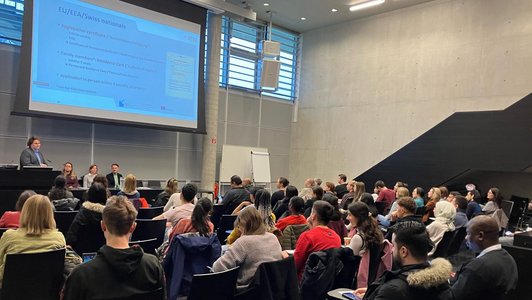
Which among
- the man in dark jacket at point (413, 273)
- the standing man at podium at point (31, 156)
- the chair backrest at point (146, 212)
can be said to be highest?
the standing man at podium at point (31, 156)

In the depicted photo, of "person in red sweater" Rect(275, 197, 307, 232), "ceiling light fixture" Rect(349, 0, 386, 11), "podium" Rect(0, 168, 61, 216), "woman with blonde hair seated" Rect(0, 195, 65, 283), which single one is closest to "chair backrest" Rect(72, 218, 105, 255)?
"woman with blonde hair seated" Rect(0, 195, 65, 283)

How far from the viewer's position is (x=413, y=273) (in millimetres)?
1763

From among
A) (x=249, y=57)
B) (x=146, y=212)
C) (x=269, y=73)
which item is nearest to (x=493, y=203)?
(x=146, y=212)

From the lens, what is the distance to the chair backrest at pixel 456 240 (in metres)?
4.91

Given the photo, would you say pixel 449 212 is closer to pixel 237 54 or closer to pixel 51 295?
pixel 51 295

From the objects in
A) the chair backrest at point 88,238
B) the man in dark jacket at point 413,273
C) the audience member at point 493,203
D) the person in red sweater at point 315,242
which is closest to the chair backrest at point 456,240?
the audience member at point 493,203

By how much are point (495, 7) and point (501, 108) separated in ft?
7.95

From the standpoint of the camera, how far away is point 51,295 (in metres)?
2.41

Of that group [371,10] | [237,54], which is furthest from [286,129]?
[371,10]

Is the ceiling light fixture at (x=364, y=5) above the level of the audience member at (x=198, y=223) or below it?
above

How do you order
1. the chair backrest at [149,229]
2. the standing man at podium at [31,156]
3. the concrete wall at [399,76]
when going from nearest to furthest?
the chair backrest at [149,229]
the standing man at podium at [31,156]
the concrete wall at [399,76]

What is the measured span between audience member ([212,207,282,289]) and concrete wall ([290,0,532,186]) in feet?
27.9

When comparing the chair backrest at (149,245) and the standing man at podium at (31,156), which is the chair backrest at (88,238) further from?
the standing man at podium at (31,156)

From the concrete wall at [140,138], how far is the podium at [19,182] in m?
2.51
